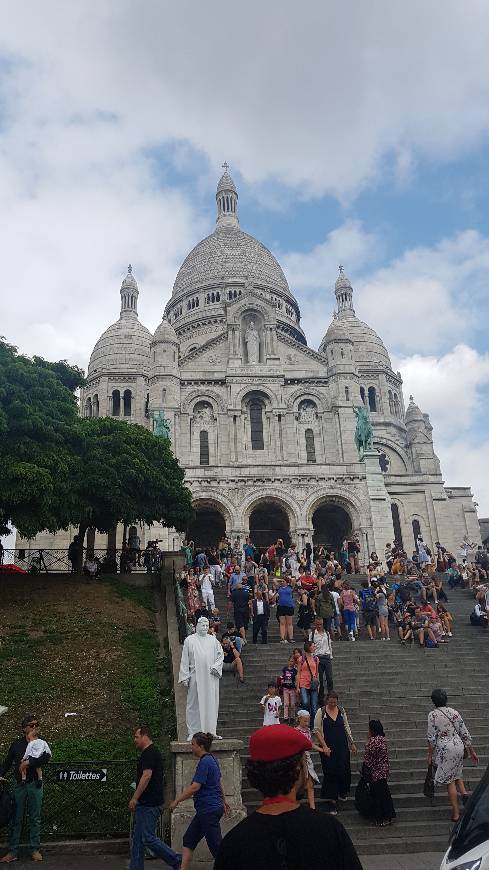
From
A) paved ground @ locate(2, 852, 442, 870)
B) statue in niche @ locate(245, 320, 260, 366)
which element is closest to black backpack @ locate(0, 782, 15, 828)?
paved ground @ locate(2, 852, 442, 870)

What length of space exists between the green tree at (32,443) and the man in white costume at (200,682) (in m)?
11.2

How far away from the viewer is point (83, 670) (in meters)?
15.0

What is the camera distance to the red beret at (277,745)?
11.0 feet

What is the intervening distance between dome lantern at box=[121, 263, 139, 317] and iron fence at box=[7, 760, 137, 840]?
172 ft

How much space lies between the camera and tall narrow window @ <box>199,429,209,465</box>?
39.0 meters

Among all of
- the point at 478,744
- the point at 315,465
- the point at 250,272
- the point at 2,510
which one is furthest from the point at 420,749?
the point at 250,272

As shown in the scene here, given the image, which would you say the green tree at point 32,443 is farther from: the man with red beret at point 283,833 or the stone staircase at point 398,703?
the man with red beret at point 283,833

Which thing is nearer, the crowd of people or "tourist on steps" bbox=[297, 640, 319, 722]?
the crowd of people

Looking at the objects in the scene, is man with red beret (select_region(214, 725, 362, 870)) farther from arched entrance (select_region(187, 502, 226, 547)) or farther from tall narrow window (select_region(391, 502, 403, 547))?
tall narrow window (select_region(391, 502, 403, 547))

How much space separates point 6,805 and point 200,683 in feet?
9.87

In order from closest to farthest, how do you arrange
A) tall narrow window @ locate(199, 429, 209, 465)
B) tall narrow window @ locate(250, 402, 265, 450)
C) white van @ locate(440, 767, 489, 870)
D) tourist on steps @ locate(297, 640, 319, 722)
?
1. white van @ locate(440, 767, 489, 870)
2. tourist on steps @ locate(297, 640, 319, 722)
3. tall narrow window @ locate(199, 429, 209, 465)
4. tall narrow window @ locate(250, 402, 265, 450)

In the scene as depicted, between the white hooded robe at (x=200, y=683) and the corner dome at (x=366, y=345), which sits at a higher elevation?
the corner dome at (x=366, y=345)

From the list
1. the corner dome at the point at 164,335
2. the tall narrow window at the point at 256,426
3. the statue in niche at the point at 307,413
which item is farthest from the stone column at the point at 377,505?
the corner dome at the point at 164,335

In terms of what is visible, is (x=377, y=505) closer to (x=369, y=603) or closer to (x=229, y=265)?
(x=369, y=603)
